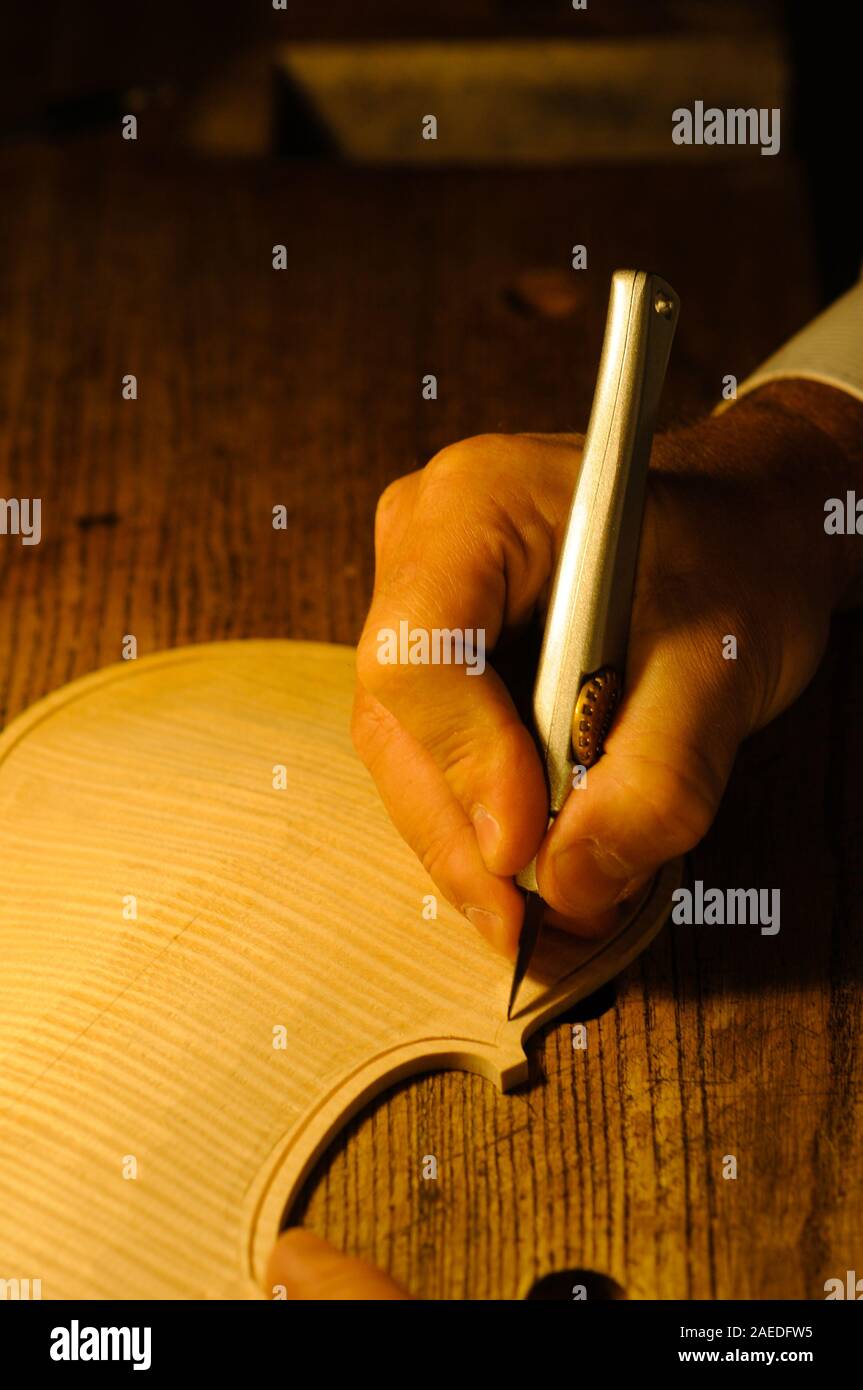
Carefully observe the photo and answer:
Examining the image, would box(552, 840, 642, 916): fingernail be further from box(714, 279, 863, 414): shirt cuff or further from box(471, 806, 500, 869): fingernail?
box(714, 279, 863, 414): shirt cuff

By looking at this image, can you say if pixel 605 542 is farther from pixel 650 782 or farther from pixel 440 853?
pixel 440 853

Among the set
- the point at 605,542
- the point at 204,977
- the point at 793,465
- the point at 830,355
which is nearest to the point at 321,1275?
the point at 204,977

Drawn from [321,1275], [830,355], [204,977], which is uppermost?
[830,355]

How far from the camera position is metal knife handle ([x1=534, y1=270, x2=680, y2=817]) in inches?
32.2

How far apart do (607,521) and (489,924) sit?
1.04 ft

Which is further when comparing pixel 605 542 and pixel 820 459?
pixel 820 459

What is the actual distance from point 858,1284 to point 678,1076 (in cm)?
18

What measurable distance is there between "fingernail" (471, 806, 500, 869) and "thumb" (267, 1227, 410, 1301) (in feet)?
0.90

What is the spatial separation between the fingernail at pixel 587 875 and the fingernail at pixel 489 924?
2.4 inches

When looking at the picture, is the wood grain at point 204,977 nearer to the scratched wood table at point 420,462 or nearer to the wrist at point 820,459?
the scratched wood table at point 420,462

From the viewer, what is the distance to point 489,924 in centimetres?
99

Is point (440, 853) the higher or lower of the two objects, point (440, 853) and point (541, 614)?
the lower

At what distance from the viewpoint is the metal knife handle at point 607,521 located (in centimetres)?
82
